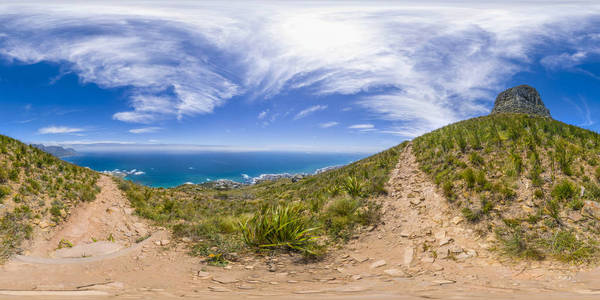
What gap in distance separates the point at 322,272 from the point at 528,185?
24.0ft

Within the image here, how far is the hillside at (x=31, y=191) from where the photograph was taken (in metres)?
5.25

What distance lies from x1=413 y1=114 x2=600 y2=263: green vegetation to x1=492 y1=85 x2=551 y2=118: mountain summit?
2765 centimetres

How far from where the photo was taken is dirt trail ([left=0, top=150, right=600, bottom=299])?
11.1 ft

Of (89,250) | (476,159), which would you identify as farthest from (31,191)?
(476,159)

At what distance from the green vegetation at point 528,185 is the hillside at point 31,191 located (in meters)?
11.1

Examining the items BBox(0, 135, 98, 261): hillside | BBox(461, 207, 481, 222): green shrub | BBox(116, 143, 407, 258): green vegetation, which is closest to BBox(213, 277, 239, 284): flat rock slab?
BBox(116, 143, 407, 258): green vegetation

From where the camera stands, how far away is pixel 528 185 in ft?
22.9

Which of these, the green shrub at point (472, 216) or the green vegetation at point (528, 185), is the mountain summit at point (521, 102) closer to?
the green vegetation at point (528, 185)

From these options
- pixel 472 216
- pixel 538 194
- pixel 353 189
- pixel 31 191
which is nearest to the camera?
pixel 472 216

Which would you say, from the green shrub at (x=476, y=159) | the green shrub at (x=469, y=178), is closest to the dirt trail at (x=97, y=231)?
the green shrub at (x=469, y=178)

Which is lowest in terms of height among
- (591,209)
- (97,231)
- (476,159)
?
(97,231)

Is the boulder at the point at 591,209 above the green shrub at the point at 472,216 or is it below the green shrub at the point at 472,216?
above

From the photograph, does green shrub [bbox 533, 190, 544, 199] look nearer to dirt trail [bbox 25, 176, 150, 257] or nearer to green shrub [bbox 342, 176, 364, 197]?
green shrub [bbox 342, 176, 364, 197]

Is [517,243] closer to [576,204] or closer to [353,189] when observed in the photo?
[576,204]
